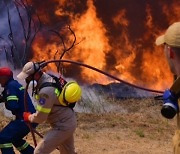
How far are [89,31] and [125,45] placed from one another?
96cm

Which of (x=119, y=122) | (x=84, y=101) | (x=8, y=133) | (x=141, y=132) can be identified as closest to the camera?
(x=8, y=133)

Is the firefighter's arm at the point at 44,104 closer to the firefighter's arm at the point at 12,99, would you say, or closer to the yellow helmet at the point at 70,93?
the yellow helmet at the point at 70,93

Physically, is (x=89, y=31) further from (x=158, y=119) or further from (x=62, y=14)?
(x=158, y=119)

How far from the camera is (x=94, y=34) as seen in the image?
1180 centimetres

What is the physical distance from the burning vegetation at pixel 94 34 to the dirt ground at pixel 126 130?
32.7 inches

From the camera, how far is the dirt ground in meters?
8.74

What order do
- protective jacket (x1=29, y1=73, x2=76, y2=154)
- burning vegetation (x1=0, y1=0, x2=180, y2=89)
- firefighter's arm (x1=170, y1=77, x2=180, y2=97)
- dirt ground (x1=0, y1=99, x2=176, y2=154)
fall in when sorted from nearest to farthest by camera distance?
firefighter's arm (x1=170, y1=77, x2=180, y2=97) < protective jacket (x1=29, y1=73, x2=76, y2=154) < dirt ground (x1=0, y1=99, x2=176, y2=154) < burning vegetation (x1=0, y1=0, x2=180, y2=89)

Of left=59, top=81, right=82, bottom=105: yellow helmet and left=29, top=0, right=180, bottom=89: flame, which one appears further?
left=29, top=0, right=180, bottom=89: flame

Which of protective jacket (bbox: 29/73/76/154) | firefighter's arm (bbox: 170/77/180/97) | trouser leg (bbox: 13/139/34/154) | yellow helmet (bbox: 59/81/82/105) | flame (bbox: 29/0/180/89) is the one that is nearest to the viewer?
firefighter's arm (bbox: 170/77/180/97)

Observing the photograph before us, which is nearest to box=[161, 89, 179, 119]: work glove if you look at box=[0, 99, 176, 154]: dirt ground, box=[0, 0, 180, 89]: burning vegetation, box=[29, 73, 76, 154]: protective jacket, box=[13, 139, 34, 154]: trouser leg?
box=[29, 73, 76, 154]: protective jacket

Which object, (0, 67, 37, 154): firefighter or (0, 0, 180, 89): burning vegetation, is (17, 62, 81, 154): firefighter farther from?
(0, 0, 180, 89): burning vegetation

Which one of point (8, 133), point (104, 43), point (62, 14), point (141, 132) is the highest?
point (62, 14)

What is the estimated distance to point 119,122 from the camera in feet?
34.8

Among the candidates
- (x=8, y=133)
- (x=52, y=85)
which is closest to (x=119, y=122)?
(x=8, y=133)
